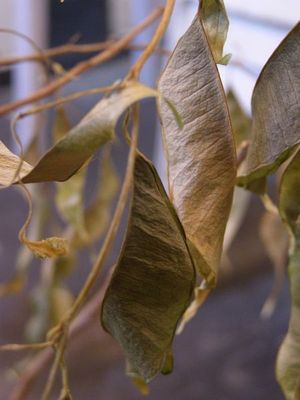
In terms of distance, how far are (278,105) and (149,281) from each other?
8 centimetres

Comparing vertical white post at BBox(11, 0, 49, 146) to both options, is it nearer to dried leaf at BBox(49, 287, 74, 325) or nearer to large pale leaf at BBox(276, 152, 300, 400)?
dried leaf at BBox(49, 287, 74, 325)

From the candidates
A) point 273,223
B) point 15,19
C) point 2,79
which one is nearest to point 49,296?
point 273,223

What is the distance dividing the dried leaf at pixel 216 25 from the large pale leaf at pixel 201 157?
0.04 ft

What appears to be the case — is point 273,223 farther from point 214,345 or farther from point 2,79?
point 2,79

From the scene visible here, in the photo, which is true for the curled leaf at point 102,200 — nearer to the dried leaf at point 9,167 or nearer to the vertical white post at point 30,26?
the dried leaf at point 9,167

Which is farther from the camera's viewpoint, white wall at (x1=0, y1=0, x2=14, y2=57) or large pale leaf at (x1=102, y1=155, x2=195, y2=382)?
white wall at (x1=0, y1=0, x2=14, y2=57)

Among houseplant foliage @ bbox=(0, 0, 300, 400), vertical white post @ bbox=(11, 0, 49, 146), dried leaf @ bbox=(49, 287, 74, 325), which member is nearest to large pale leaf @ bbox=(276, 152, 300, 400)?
houseplant foliage @ bbox=(0, 0, 300, 400)

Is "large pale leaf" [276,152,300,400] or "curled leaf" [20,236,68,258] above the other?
"curled leaf" [20,236,68,258]

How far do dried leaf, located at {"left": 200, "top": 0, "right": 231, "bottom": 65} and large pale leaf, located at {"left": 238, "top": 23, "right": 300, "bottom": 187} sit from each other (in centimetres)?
2

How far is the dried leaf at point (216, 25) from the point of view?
0.23 m

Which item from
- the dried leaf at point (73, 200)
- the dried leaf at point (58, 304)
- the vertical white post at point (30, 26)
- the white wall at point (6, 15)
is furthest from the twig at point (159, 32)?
the white wall at point (6, 15)

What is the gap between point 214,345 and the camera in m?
0.75

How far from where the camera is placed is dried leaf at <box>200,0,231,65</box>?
229mm

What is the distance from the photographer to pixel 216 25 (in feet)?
0.76
